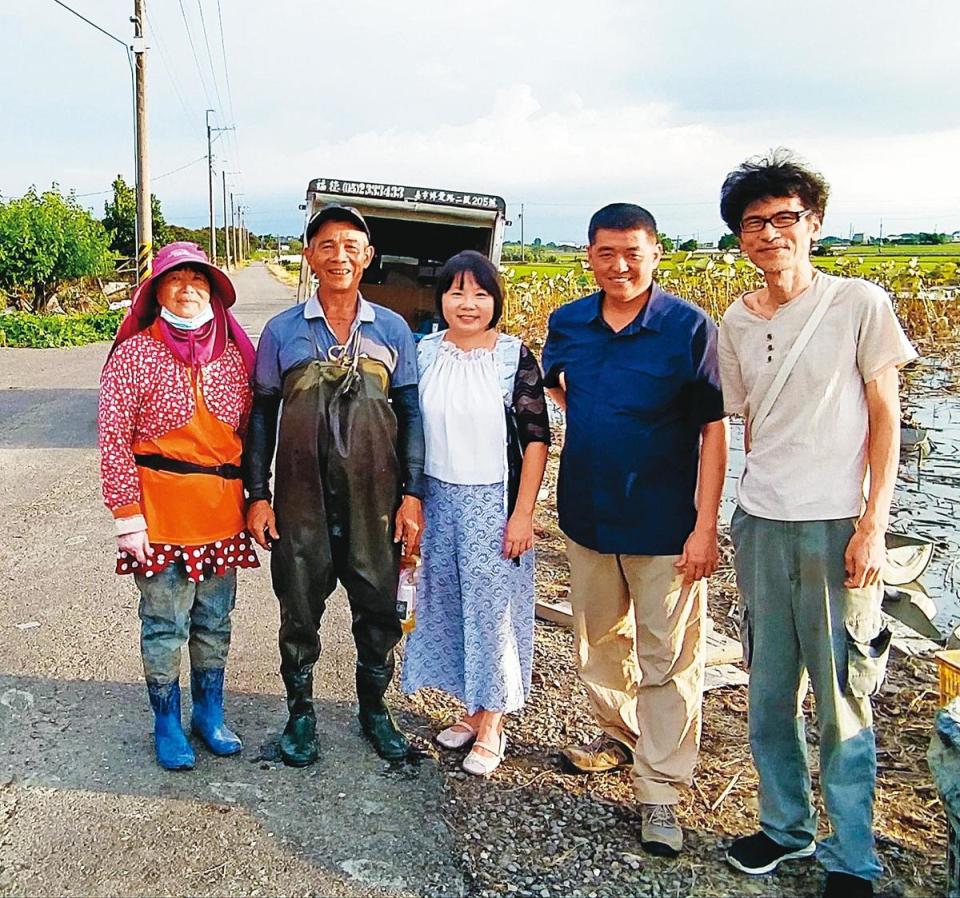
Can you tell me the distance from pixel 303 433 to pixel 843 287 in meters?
1.77

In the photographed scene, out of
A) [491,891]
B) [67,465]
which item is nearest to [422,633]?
[491,891]

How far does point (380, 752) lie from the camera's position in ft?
12.0

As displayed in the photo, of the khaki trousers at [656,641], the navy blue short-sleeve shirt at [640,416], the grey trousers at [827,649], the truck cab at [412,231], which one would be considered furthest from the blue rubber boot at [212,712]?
Result: the truck cab at [412,231]

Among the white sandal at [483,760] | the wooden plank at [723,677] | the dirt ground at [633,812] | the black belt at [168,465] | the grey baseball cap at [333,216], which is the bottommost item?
the dirt ground at [633,812]

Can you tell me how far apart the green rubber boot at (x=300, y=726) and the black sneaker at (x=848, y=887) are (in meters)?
1.81

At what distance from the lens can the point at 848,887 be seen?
271 centimetres

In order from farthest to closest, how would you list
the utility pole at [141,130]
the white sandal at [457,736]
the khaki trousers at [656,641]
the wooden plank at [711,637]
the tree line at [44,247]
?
the tree line at [44,247] < the utility pole at [141,130] < the wooden plank at [711,637] < the white sandal at [457,736] < the khaki trousers at [656,641]

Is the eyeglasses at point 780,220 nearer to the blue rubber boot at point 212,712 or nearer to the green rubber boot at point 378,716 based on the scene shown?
the green rubber boot at point 378,716

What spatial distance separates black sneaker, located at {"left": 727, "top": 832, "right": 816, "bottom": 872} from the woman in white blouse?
0.91 meters

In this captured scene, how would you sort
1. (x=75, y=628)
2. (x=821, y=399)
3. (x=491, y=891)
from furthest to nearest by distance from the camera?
(x=75, y=628), (x=491, y=891), (x=821, y=399)

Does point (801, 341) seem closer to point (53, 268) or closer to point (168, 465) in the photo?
point (168, 465)

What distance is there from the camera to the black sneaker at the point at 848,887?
271 cm

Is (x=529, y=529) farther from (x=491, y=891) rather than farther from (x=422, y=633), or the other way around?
(x=491, y=891)

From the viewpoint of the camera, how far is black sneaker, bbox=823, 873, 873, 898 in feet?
8.89
